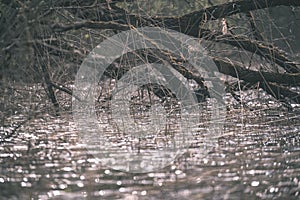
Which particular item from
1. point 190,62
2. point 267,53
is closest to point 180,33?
point 190,62

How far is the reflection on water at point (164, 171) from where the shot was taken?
4.82 m

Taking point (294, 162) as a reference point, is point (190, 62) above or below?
above

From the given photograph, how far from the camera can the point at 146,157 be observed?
6.06 m

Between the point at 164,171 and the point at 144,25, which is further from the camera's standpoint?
the point at 144,25

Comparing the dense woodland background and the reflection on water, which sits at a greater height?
the dense woodland background

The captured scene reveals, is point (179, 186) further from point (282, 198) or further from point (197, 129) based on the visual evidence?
point (197, 129)

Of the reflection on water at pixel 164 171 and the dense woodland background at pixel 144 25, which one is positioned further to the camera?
the dense woodland background at pixel 144 25

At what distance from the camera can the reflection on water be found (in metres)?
4.82

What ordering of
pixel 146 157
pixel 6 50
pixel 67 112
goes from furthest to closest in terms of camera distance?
pixel 67 112 → pixel 146 157 → pixel 6 50

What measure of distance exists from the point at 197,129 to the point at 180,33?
40.2 inches

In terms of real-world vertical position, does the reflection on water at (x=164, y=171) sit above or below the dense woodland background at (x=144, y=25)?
below

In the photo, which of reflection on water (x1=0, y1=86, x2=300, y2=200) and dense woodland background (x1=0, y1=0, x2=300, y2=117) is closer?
reflection on water (x1=0, y1=86, x2=300, y2=200)

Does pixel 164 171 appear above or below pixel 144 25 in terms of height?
below

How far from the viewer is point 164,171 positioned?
552cm
